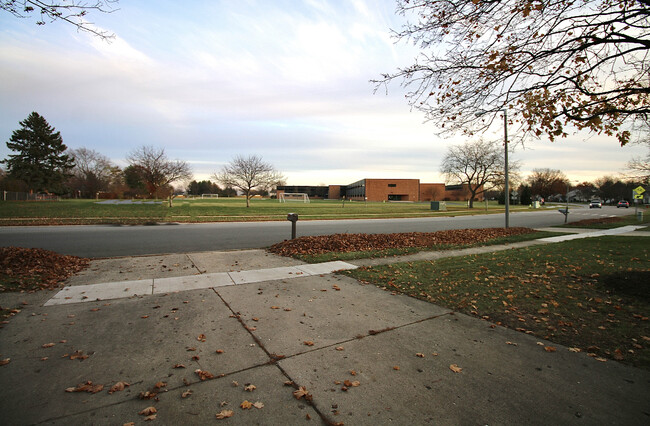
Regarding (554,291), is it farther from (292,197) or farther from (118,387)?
(292,197)

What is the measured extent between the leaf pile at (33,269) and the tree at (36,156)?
68825 mm

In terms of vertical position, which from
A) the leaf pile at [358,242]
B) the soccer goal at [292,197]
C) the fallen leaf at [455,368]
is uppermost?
the soccer goal at [292,197]

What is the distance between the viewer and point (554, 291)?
19.0 ft

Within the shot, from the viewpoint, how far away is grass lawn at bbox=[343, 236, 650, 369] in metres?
4.09

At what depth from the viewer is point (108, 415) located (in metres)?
2.51

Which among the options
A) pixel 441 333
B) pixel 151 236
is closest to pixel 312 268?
pixel 441 333

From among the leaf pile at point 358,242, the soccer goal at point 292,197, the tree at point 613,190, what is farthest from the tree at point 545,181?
the leaf pile at point 358,242

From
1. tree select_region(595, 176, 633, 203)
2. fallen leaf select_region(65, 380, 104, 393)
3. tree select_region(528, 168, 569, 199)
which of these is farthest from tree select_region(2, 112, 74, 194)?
tree select_region(595, 176, 633, 203)

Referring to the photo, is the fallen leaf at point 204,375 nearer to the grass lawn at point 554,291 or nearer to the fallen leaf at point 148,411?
the fallen leaf at point 148,411

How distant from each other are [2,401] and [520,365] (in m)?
4.78

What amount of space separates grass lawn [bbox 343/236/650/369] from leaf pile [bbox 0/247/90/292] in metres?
6.08

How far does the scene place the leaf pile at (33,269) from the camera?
5.85m

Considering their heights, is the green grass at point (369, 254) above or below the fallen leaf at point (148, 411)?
above

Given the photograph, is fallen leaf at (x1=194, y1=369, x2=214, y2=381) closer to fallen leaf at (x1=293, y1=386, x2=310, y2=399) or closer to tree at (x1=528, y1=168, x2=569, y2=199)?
fallen leaf at (x1=293, y1=386, x2=310, y2=399)
